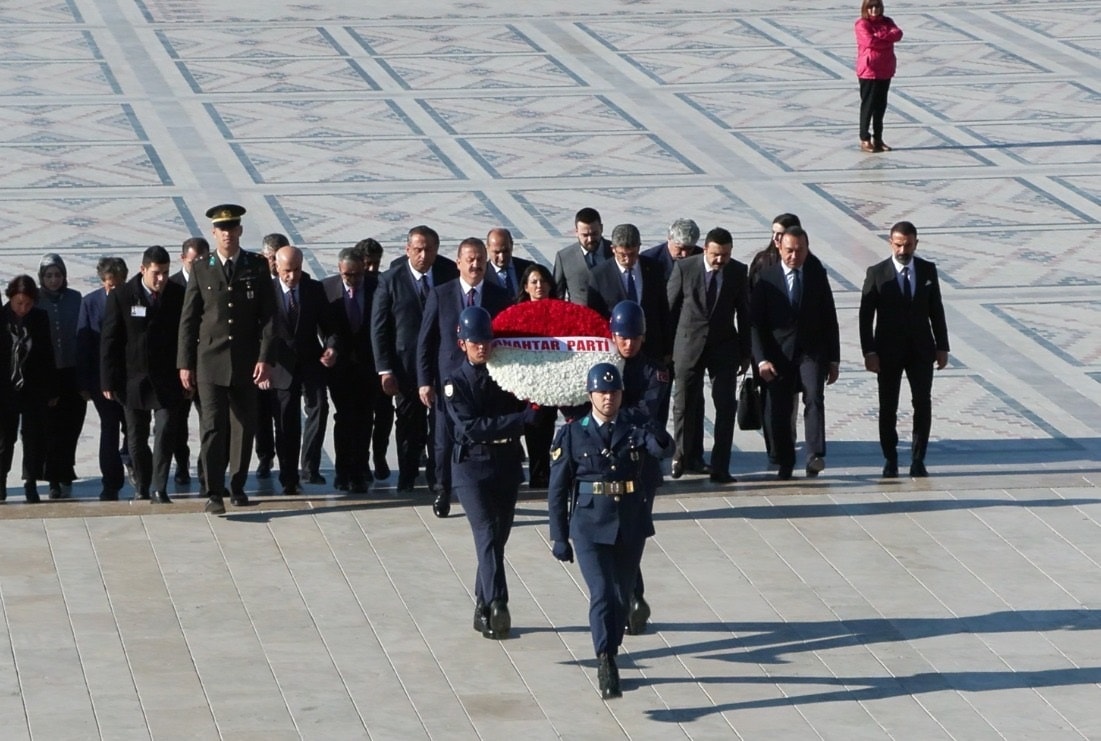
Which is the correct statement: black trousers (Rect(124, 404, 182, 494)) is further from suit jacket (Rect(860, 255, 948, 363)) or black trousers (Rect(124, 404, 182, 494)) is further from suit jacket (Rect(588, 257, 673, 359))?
suit jacket (Rect(860, 255, 948, 363))

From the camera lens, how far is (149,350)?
33.9 feet

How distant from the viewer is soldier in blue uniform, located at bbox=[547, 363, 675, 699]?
7.90m

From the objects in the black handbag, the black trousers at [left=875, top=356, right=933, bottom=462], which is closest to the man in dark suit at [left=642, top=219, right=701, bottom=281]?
the black handbag

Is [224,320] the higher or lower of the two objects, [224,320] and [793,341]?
the higher

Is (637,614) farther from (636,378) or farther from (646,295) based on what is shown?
(646,295)

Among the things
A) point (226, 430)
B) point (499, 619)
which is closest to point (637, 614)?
point (499, 619)

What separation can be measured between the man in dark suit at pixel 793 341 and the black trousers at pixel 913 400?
0.97ft

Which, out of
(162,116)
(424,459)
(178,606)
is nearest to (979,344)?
(424,459)

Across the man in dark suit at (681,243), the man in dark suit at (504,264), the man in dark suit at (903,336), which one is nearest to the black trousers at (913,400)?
the man in dark suit at (903,336)

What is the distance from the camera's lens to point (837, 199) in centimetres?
1767

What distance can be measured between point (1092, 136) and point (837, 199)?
12.3 feet

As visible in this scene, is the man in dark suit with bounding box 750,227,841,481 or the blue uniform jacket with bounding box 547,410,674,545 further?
the man in dark suit with bounding box 750,227,841,481

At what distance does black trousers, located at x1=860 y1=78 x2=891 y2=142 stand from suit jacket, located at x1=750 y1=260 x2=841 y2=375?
28.4 feet

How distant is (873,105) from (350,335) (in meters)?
9.68
